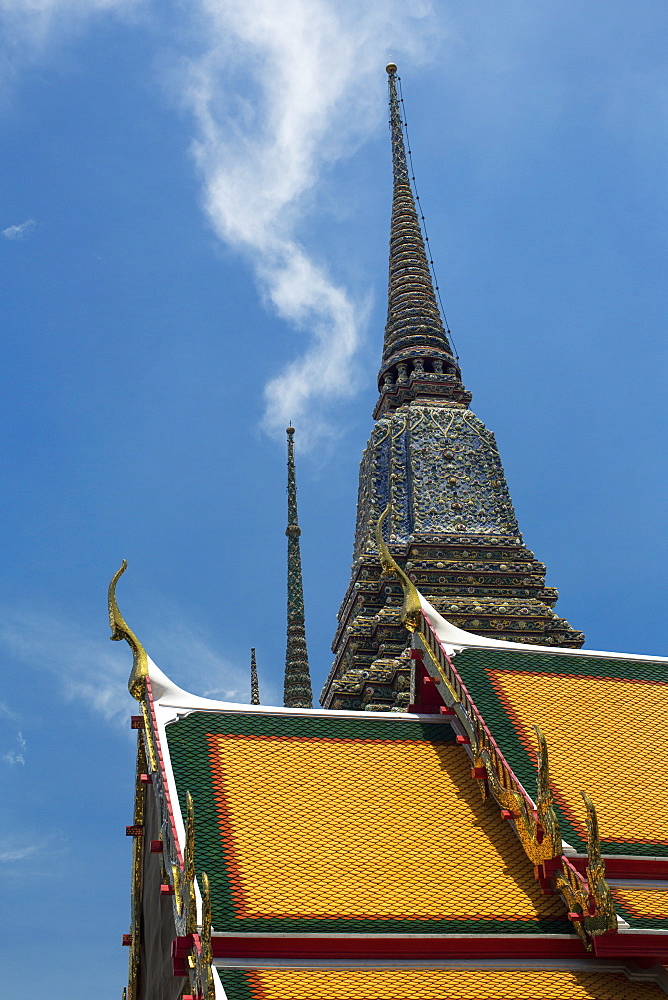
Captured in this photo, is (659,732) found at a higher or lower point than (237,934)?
higher

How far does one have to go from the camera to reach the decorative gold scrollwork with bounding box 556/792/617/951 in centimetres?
851

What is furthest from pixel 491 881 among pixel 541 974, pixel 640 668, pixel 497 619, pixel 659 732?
pixel 497 619

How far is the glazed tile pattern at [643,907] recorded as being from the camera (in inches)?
337

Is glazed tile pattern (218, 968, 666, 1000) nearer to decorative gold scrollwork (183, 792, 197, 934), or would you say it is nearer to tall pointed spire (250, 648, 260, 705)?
decorative gold scrollwork (183, 792, 197, 934)

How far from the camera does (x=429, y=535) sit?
2109cm

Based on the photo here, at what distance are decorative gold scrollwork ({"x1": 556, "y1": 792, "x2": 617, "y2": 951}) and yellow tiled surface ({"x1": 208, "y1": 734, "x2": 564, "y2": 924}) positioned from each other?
0.31m

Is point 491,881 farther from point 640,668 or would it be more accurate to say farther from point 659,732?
point 640,668

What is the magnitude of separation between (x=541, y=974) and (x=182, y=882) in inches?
103

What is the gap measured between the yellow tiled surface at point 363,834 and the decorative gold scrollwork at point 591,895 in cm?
31

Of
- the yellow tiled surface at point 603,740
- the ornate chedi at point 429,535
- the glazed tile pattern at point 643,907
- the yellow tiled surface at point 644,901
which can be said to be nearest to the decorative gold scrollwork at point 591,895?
the glazed tile pattern at point 643,907

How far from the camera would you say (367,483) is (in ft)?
76.1

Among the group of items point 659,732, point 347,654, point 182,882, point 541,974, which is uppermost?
point 347,654

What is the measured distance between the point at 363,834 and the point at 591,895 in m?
1.95

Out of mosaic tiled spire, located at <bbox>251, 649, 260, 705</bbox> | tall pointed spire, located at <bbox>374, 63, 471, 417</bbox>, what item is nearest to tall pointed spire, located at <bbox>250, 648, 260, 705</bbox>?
mosaic tiled spire, located at <bbox>251, 649, 260, 705</bbox>
